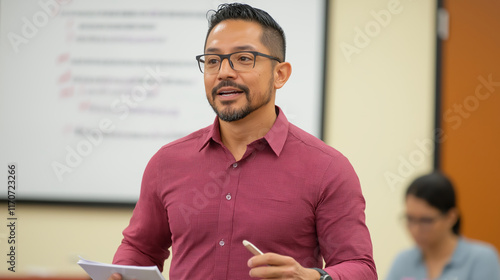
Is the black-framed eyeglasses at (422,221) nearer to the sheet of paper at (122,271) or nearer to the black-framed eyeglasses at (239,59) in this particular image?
the sheet of paper at (122,271)

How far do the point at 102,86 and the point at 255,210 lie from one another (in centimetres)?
139

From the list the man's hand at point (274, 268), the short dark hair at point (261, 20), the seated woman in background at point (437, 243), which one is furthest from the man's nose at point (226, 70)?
the seated woman in background at point (437, 243)

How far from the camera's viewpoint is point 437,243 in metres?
0.57

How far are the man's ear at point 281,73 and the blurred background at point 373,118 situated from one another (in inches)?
31.4

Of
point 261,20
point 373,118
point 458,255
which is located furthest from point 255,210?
point 373,118

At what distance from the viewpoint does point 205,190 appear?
4.81 feet

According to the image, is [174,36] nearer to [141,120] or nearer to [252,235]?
[141,120]

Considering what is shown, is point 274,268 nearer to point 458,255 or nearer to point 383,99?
point 458,255

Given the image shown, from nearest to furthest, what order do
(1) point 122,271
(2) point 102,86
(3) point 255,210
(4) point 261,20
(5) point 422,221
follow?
(5) point 422,221 < (1) point 122,271 < (3) point 255,210 < (4) point 261,20 < (2) point 102,86

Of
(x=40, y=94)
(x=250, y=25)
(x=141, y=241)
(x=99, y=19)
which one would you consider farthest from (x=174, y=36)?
(x=141, y=241)

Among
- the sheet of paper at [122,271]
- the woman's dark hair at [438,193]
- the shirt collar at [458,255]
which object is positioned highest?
the woman's dark hair at [438,193]

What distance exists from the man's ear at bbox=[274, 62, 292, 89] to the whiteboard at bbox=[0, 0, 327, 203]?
2.64 ft

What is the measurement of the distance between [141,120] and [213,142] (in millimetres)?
1011

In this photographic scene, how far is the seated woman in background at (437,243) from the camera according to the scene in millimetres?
570
